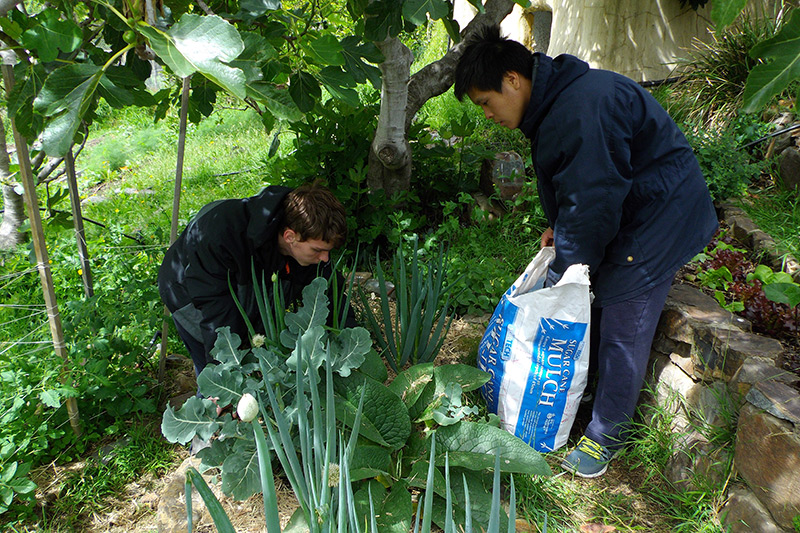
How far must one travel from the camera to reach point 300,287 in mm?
2461

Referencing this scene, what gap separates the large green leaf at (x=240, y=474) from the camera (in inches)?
68.1

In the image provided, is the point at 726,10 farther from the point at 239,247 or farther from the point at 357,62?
the point at 239,247

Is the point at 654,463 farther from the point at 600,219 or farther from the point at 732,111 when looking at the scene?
the point at 732,111

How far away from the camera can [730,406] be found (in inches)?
77.8

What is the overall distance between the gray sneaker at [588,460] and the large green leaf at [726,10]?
1717 mm

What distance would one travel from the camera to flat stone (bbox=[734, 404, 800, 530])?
5.38 ft

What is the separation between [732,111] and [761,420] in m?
2.83

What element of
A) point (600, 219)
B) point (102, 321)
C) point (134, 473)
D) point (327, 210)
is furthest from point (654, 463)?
point (102, 321)

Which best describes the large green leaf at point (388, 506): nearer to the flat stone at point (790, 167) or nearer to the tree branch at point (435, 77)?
the tree branch at point (435, 77)

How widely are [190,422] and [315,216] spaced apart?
0.81 meters

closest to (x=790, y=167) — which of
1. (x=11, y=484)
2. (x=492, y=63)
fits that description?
(x=492, y=63)

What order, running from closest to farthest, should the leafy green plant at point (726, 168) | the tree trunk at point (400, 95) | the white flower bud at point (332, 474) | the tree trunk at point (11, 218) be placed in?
the white flower bud at point (332, 474) < the tree trunk at point (400, 95) < the leafy green plant at point (726, 168) < the tree trunk at point (11, 218)

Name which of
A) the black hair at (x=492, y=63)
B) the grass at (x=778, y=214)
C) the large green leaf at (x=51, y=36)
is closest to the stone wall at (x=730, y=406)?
the grass at (x=778, y=214)

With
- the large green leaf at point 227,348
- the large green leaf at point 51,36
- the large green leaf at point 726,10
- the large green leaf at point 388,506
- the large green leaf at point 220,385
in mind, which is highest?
the large green leaf at point 51,36
